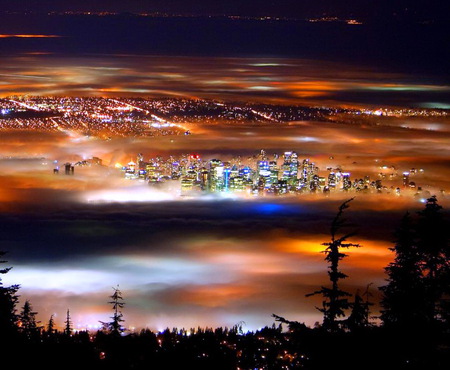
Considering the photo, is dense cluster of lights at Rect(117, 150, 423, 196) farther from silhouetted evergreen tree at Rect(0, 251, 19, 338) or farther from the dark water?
the dark water

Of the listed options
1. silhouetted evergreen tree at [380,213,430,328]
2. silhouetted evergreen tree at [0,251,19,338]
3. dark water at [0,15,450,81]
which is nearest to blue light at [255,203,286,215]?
silhouetted evergreen tree at [380,213,430,328]

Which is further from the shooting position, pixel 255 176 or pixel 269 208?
pixel 255 176

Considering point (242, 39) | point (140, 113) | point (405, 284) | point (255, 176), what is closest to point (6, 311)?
point (405, 284)

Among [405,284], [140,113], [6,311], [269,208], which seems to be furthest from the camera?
[140,113]

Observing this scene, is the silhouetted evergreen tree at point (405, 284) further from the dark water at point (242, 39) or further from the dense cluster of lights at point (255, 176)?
the dark water at point (242, 39)

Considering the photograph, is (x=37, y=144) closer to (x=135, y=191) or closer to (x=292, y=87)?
(x=135, y=191)

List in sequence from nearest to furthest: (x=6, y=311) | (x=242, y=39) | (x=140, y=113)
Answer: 1. (x=6, y=311)
2. (x=140, y=113)
3. (x=242, y=39)

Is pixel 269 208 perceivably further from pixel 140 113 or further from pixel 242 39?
pixel 242 39

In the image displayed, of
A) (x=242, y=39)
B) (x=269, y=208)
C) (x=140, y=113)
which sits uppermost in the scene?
(x=242, y=39)

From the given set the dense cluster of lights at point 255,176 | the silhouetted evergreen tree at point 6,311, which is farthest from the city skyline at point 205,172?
the silhouetted evergreen tree at point 6,311
